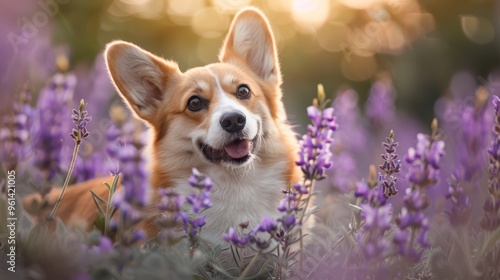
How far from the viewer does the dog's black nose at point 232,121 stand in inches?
117

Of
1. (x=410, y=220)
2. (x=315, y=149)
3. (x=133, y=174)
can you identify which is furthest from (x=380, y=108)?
(x=133, y=174)

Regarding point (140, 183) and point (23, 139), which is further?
point (23, 139)

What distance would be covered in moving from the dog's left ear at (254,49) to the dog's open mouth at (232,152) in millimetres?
728

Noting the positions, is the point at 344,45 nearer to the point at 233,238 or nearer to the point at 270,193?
Answer: the point at 270,193

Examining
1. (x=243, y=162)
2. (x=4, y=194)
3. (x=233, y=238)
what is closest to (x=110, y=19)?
(x=243, y=162)

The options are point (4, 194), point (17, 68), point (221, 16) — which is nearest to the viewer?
point (4, 194)

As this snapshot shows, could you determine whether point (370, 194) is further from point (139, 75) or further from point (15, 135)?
point (139, 75)

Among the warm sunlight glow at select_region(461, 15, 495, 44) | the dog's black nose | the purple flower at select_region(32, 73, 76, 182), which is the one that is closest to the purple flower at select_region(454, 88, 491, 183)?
the dog's black nose

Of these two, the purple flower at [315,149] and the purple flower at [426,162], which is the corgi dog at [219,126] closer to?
the purple flower at [315,149]

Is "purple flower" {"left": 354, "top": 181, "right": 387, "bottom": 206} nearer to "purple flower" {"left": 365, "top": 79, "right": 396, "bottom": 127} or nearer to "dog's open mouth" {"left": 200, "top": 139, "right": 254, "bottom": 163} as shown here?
"dog's open mouth" {"left": 200, "top": 139, "right": 254, "bottom": 163}

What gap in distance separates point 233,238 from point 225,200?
114 cm

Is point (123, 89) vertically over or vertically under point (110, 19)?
under

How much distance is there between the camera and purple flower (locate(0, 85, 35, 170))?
1.97 m

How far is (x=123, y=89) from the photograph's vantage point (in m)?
Answer: 3.28
